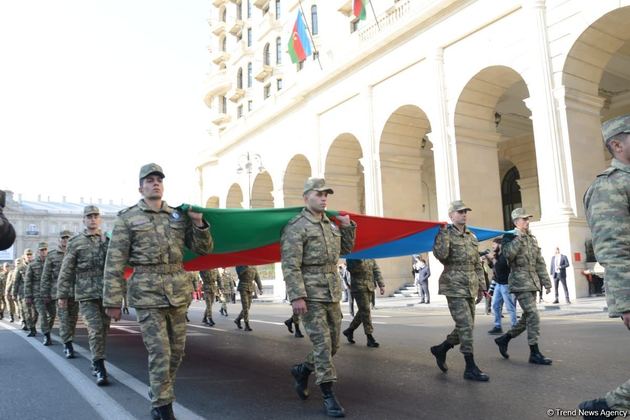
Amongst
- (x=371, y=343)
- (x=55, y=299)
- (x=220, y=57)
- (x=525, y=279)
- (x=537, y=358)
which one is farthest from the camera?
(x=220, y=57)

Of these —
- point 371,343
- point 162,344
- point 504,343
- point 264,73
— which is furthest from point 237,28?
point 162,344

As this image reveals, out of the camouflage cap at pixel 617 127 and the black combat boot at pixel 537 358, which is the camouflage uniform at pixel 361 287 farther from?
the camouflage cap at pixel 617 127

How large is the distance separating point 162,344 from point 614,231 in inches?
136

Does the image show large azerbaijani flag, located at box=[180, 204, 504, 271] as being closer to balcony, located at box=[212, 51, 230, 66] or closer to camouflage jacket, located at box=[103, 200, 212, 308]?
camouflage jacket, located at box=[103, 200, 212, 308]

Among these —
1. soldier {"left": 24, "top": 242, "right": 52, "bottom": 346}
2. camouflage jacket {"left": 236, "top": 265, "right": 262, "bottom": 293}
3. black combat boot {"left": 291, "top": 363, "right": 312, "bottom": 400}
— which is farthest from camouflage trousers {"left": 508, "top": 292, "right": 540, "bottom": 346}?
soldier {"left": 24, "top": 242, "right": 52, "bottom": 346}

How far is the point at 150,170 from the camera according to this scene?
4.64 meters

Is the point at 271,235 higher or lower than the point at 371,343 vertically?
higher

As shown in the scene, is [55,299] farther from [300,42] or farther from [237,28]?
[237,28]

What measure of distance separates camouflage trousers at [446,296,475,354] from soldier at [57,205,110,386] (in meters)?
4.39

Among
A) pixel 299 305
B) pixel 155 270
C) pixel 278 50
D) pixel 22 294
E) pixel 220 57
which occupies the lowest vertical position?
pixel 299 305

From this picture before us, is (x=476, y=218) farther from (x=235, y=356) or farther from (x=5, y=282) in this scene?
(x=5, y=282)

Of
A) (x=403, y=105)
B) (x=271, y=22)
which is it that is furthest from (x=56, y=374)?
(x=271, y=22)

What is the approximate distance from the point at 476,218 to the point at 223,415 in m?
16.1

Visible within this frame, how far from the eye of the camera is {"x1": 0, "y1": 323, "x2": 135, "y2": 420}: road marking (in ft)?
15.3
